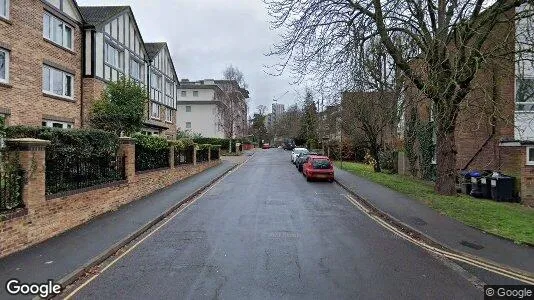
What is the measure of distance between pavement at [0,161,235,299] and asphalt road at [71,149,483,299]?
0.66 m

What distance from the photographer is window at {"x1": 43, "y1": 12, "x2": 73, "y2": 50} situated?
2095 cm

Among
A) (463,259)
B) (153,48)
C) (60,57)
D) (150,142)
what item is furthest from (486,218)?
(153,48)

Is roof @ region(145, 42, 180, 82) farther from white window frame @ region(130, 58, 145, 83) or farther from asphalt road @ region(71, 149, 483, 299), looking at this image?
asphalt road @ region(71, 149, 483, 299)

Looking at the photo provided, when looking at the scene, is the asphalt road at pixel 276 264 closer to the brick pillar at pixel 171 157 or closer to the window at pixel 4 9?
the brick pillar at pixel 171 157

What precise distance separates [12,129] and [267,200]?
851 cm

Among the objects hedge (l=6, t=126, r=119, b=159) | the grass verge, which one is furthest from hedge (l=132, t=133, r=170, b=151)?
the grass verge

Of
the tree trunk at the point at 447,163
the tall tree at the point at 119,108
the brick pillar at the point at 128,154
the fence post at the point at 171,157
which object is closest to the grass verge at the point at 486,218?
the tree trunk at the point at 447,163

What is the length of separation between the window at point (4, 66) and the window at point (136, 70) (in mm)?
13426

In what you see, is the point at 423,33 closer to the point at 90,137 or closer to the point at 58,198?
the point at 90,137

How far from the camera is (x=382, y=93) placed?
20.0 m

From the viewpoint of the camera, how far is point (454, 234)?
929 cm

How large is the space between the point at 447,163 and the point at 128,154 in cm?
1243

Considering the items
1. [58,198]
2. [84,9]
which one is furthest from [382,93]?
[84,9]

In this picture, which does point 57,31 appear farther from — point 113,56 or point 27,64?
point 113,56
